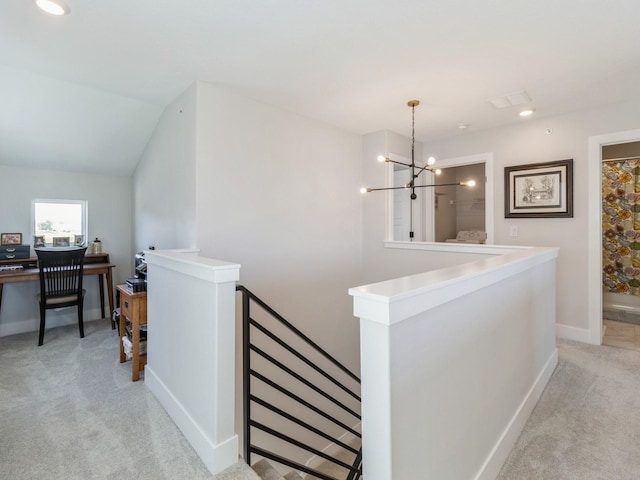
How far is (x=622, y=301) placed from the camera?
4.60 meters

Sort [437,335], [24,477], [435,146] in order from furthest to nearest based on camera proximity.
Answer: [435,146], [24,477], [437,335]

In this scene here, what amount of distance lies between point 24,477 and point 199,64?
2.70m

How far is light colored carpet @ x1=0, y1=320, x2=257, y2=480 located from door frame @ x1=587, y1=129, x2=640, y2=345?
149 inches

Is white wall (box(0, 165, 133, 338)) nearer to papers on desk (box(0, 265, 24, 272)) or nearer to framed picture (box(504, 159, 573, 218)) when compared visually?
papers on desk (box(0, 265, 24, 272))

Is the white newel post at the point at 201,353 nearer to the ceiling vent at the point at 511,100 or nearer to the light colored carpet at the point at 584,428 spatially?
the light colored carpet at the point at 584,428

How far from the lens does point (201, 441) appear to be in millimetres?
1589

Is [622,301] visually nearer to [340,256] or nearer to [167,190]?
[340,256]

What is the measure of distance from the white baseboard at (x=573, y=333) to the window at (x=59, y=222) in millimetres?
5921

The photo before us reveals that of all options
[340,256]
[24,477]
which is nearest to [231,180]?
[340,256]

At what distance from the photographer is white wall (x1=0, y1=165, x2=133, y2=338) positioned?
3.65 metres

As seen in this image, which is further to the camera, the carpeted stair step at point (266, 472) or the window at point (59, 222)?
the window at point (59, 222)

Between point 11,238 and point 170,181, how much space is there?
7.39 feet

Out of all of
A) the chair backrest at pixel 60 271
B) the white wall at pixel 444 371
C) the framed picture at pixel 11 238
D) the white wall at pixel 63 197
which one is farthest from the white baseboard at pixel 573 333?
the framed picture at pixel 11 238

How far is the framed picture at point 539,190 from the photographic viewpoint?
359 cm
